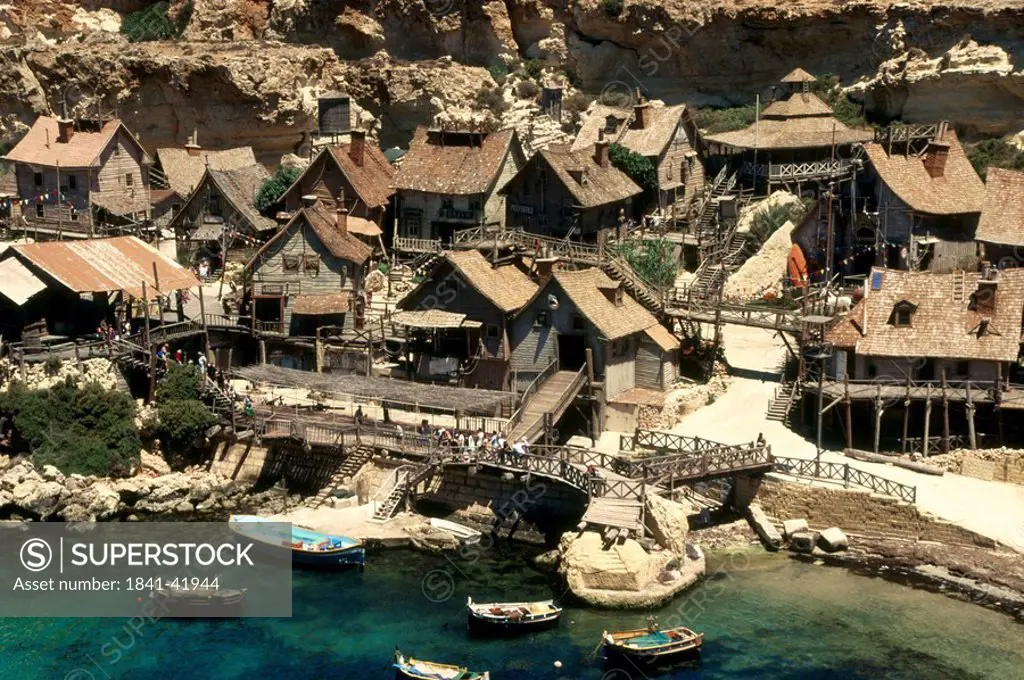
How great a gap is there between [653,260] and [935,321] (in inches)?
570

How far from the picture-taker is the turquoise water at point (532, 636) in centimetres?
4916

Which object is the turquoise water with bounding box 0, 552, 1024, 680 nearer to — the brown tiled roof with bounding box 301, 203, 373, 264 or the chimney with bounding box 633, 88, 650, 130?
the brown tiled roof with bounding box 301, 203, 373, 264

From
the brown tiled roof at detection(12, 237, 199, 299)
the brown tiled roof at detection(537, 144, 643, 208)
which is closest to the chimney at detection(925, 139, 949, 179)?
the brown tiled roof at detection(537, 144, 643, 208)

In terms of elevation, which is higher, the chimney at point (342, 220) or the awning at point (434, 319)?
the chimney at point (342, 220)

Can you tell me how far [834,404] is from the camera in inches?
2422

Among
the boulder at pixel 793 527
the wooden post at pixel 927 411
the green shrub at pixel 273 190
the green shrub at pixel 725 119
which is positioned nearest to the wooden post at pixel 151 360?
the green shrub at pixel 273 190

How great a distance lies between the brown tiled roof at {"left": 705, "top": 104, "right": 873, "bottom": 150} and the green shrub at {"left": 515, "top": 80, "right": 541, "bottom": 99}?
12.1 m

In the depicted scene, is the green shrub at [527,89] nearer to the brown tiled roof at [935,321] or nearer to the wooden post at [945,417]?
the brown tiled roof at [935,321]

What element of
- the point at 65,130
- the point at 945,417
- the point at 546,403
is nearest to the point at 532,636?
the point at 546,403

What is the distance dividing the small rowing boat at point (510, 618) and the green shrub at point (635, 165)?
107 ft

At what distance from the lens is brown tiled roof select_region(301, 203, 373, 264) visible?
7025cm

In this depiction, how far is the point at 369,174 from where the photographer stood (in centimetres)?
8094

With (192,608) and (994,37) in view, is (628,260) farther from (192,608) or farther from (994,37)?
(192,608)

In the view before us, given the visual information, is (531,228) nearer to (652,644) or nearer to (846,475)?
(846,475)
